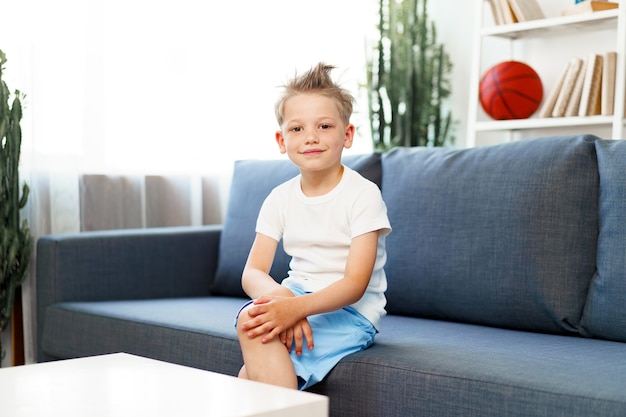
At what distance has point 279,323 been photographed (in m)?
1.62

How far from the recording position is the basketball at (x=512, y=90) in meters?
3.37

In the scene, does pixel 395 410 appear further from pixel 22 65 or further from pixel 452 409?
pixel 22 65

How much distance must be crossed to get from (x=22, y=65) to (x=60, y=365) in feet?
4.98

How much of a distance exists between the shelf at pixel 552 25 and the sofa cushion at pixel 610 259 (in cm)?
129

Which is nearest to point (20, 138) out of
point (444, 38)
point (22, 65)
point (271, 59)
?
point (22, 65)

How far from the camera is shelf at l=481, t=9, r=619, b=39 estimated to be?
10.3ft

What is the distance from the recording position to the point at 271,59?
344cm

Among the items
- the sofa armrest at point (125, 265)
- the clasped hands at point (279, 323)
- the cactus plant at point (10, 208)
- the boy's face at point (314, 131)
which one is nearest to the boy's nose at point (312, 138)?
the boy's face at point (314, 131)

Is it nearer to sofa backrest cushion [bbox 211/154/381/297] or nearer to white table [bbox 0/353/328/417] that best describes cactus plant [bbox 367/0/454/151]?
sofa backrest cushion [bbox 211/154/381/297]

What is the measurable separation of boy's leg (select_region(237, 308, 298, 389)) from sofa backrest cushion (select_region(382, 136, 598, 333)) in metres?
0.67

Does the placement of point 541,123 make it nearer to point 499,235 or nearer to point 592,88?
point 592,88

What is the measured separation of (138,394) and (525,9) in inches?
105

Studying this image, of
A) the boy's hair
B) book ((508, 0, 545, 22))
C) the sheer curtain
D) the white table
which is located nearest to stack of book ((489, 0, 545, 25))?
book ((508, 0, 545, 22))

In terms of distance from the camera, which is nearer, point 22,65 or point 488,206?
point 488,206
